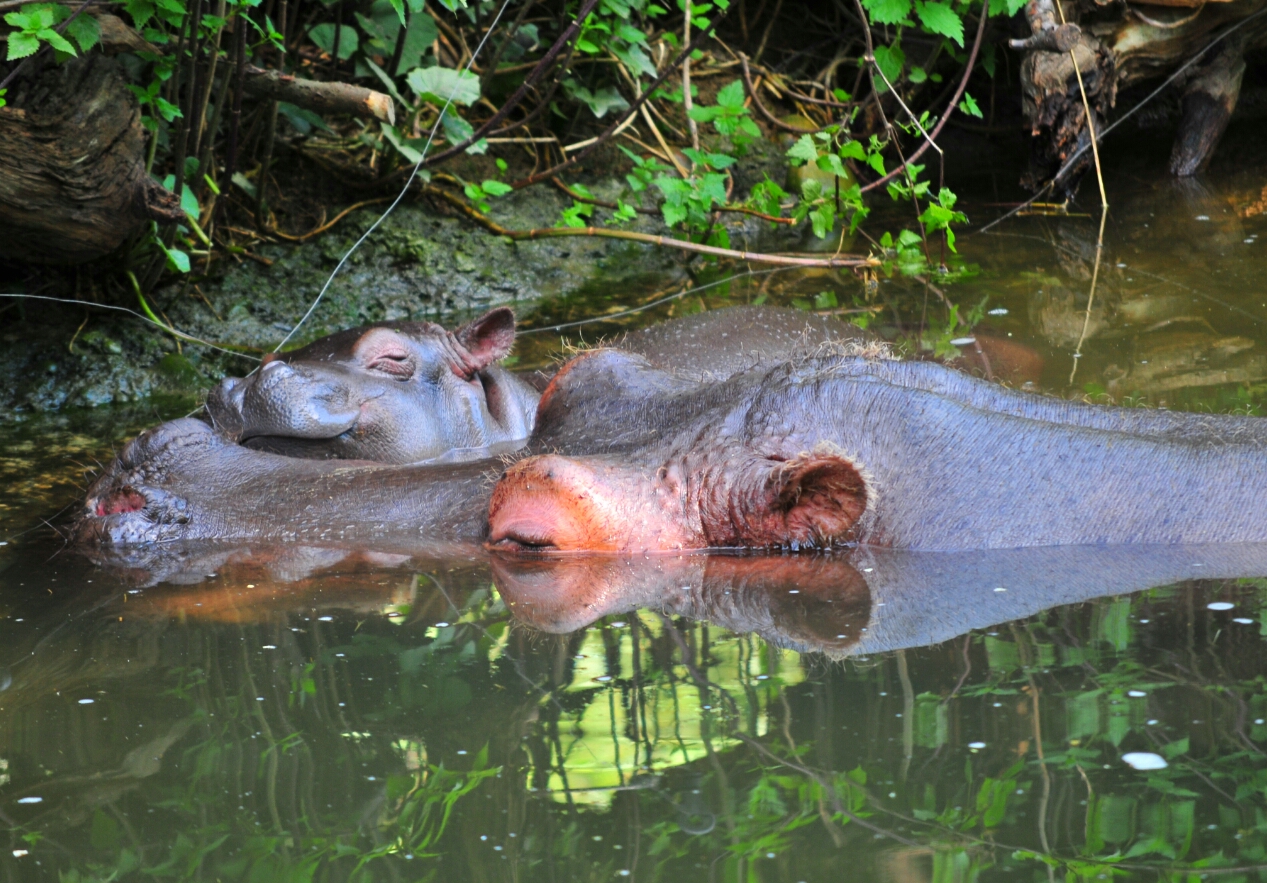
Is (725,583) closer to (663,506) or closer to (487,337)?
(663,506)

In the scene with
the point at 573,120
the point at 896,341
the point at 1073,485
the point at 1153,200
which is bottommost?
the point at 1073,485

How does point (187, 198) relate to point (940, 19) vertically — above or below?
below

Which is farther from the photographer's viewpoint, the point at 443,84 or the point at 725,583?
the point at 443,84

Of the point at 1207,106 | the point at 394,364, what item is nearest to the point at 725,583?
the point at 394,364

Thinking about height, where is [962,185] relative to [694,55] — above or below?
below

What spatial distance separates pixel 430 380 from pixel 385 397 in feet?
0.91

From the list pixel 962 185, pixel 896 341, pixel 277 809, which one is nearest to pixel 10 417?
pixel 896 341

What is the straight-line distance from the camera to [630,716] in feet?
6.63

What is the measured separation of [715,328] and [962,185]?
13.4 ft

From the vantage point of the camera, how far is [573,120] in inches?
300

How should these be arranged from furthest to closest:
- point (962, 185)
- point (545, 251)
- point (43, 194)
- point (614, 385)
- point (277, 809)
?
point (962, 185)
point (545, 251)
point (43, 194)
point (614, 385)
point (277, 809)

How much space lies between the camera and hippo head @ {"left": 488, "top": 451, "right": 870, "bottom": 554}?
2.82m

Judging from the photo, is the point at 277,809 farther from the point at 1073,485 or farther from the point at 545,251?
the point at 545,251

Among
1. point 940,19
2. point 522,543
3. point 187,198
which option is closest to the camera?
point 522,543
